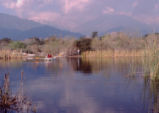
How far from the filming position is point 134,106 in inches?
179

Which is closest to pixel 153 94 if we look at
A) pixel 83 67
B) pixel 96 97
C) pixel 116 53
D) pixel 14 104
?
pixel 96 97

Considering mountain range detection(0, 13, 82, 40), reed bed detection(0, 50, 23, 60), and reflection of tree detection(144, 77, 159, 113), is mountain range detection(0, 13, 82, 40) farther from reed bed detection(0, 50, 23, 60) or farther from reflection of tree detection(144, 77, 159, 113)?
reflection of tree detection(144, 77, 159, 113)

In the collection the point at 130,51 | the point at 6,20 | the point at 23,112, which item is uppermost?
the point at 6,20

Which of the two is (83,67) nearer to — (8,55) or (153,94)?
(153,94)

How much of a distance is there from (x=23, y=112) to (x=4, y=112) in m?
0.37

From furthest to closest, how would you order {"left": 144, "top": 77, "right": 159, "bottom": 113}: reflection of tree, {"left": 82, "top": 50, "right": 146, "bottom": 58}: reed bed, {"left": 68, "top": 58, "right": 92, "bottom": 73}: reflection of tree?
{"left": 82, "top": 50, "right": 146, "bottom": 58}: reed bed
{"left": 68, "top": 58, "right": 92, "bottom": 73}: reflection of tree
{"left": 144, "top": 77, "right": 159, "bottom": 113}: reflection of tree

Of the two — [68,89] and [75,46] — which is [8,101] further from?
[75,46]

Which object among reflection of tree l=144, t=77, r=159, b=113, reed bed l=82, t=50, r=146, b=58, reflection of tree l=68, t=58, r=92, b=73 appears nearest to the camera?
reflection of tree l=144, t=77, r=159, b=113

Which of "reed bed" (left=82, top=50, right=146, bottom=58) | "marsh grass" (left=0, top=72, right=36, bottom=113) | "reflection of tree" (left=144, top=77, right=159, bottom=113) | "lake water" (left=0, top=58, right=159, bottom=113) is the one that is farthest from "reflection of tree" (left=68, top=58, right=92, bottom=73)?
"reed bed" (left=82, top=50, right=146, bottom=58)

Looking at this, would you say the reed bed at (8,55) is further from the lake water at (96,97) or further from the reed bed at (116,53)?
the lake water at (96,97)

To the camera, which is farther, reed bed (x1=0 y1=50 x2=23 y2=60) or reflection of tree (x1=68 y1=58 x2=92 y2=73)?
reed bed (x1=0 y1=50 x2=23 y2=60)

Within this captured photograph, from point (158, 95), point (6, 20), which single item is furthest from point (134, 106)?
point (6, 20)

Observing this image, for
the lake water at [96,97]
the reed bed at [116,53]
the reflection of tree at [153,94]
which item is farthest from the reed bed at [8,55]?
the reflection of tree at [153,94]

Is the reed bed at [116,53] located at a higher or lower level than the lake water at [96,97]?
higher
